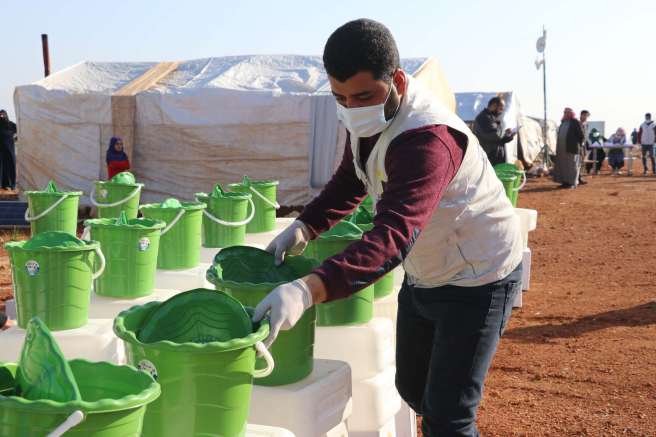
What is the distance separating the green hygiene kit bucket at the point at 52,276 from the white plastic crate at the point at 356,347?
900 millimetres

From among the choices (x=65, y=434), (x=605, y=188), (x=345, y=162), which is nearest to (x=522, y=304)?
(x=345, y=162)

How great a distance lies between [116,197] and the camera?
5289mm

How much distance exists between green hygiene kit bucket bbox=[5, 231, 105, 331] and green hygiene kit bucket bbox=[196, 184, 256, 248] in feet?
4.63

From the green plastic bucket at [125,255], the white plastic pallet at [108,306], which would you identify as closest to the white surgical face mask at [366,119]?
the green plastic bucket at [125,255]

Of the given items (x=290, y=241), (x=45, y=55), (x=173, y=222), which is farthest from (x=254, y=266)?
(x=45, y=55)

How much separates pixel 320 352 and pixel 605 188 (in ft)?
50.5

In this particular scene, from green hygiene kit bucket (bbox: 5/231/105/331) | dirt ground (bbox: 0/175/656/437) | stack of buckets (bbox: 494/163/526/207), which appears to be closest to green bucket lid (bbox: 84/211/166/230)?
green hygiene kit bucket (bbox: 5/231/105/331)

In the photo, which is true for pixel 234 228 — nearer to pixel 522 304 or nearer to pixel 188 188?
pixel 522 304

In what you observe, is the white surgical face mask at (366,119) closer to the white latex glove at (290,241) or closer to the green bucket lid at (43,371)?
the white latex glove at (290,241)

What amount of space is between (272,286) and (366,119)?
0.58m

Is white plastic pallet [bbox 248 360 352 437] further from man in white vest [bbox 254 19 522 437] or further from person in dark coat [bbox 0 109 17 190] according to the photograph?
person in dark coat [bbox 0 109 17 190]

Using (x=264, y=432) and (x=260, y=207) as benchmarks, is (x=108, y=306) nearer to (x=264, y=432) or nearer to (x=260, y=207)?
(x=264, y=432)

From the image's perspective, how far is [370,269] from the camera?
5.97 ft

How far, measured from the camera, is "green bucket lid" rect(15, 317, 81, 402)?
1.36 meters
